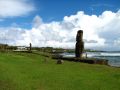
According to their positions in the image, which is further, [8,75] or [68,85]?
[8,75]

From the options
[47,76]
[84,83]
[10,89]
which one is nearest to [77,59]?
[47,76]

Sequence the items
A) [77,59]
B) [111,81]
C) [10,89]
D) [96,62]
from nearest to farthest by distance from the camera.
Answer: [10,89] < [111,81] < [96,62] < [77,59]

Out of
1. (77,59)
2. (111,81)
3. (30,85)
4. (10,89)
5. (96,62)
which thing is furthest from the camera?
(77,59)

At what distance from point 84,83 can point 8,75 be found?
7.46m

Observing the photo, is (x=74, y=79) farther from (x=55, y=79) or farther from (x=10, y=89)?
(x=10, y=89)

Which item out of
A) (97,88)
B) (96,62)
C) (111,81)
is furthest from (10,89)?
(96,62)

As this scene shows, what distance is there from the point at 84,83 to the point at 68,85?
165 cm

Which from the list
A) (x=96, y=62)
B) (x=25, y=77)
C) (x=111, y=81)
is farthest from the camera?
(x=96, y=62)

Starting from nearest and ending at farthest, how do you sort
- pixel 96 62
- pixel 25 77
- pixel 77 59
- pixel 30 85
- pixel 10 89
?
1. pixel 10 89
2. pixel 30 85
3. pixel 25 77
4. pixel 96 62
5. pixel 77 59

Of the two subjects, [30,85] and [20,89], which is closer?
[20,89]

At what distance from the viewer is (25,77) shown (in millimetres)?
27859

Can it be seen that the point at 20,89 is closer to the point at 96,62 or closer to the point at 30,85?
the point at 30,85

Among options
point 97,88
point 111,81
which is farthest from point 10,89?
point 111,81

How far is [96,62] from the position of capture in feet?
175
